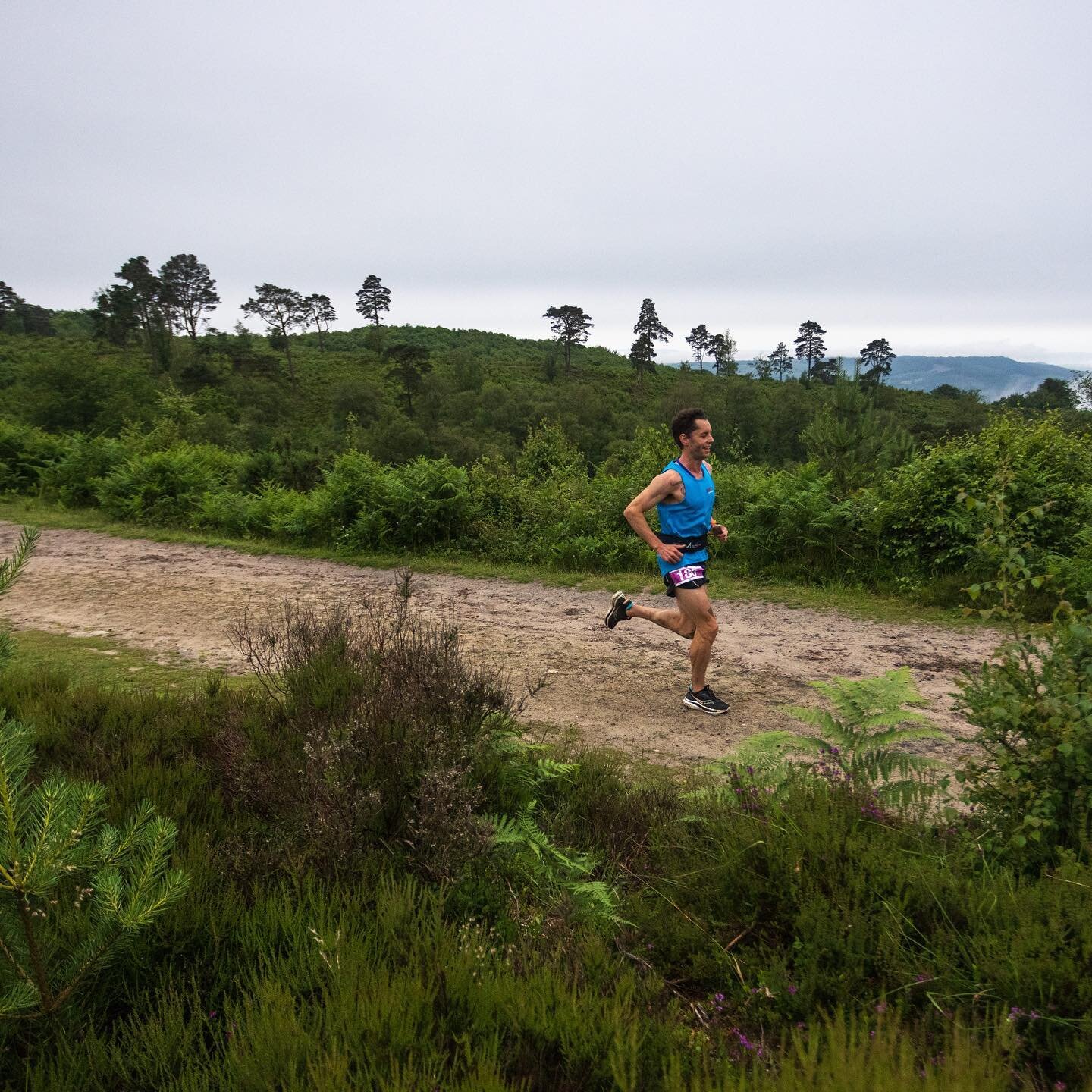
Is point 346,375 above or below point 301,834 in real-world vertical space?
above

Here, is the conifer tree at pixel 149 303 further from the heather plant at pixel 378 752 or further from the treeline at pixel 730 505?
the heather plant at pixel 378 752

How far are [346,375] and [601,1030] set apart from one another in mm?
99841

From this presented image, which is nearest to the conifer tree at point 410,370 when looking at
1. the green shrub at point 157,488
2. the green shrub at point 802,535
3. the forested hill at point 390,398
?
the forested hill at point 390,398

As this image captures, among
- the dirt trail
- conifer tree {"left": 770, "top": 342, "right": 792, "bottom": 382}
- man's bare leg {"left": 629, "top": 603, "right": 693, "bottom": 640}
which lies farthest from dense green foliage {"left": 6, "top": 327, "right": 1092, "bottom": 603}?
conifer tree {"left": 770, "top": 342, "right": 792, "bottom": 382}

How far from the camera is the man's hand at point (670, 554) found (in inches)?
219

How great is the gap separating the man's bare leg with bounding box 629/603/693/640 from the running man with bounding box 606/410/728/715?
0.12 feet

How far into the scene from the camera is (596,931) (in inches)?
100

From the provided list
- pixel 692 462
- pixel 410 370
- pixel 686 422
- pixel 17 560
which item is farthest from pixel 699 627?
pixel 410 370

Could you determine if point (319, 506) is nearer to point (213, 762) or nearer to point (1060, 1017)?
point (213, 762)

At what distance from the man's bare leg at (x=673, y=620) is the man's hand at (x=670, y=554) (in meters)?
0.50

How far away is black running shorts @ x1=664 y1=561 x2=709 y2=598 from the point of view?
18.5 ft

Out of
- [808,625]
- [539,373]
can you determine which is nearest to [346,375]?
[539,373]

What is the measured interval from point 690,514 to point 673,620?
0.88m

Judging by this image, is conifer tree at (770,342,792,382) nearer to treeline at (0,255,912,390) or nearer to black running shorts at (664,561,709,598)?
treeline at (0,255,912,390)
